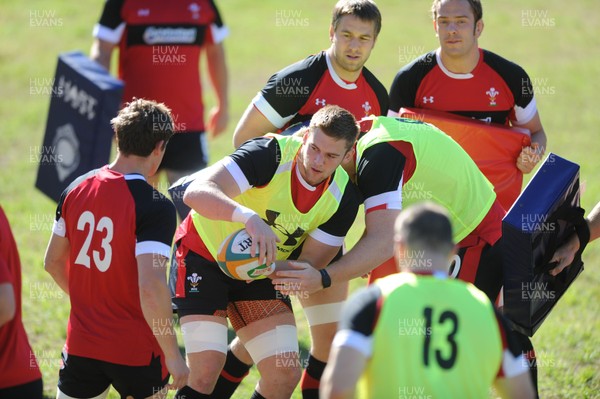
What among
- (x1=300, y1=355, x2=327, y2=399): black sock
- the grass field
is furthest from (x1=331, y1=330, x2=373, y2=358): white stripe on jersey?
the grass field

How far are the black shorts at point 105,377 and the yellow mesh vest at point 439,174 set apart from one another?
66.9 inches

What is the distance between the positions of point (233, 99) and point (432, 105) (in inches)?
364

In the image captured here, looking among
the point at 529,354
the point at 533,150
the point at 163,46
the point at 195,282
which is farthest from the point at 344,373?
the point at 163,46

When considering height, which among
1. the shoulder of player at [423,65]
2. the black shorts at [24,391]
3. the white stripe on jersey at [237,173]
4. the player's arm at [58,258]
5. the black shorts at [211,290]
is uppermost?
the shoulder of player at [423,65]

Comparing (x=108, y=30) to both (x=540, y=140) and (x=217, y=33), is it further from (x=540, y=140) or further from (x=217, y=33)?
(x=540, y=140)

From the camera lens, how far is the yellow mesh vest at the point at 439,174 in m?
5.33

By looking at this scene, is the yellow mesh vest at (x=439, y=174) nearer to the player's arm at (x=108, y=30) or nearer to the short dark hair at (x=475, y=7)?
the short dark hair at (x=475, y=7)

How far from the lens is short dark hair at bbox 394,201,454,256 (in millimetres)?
3473

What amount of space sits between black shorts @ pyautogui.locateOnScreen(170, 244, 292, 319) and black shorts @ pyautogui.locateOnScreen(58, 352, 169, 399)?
0.47 metres

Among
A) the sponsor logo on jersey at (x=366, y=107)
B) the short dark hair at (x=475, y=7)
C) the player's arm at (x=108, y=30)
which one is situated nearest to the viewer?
the sponsor logo on jersey at (x=366, y=107)

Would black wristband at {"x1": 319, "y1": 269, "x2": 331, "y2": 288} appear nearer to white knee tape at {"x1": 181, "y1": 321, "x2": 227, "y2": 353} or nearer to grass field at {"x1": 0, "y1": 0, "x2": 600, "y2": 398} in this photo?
white knee tape at {"x1": 181, "y1": 321, "x2": 227, "y2": 353}

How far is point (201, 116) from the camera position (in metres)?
8.66

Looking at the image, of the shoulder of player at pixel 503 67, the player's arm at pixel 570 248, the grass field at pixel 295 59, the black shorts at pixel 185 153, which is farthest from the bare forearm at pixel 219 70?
the player's arm at pixel 570 248

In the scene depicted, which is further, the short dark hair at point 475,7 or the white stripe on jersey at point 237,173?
the short dark hair at point 475,7
